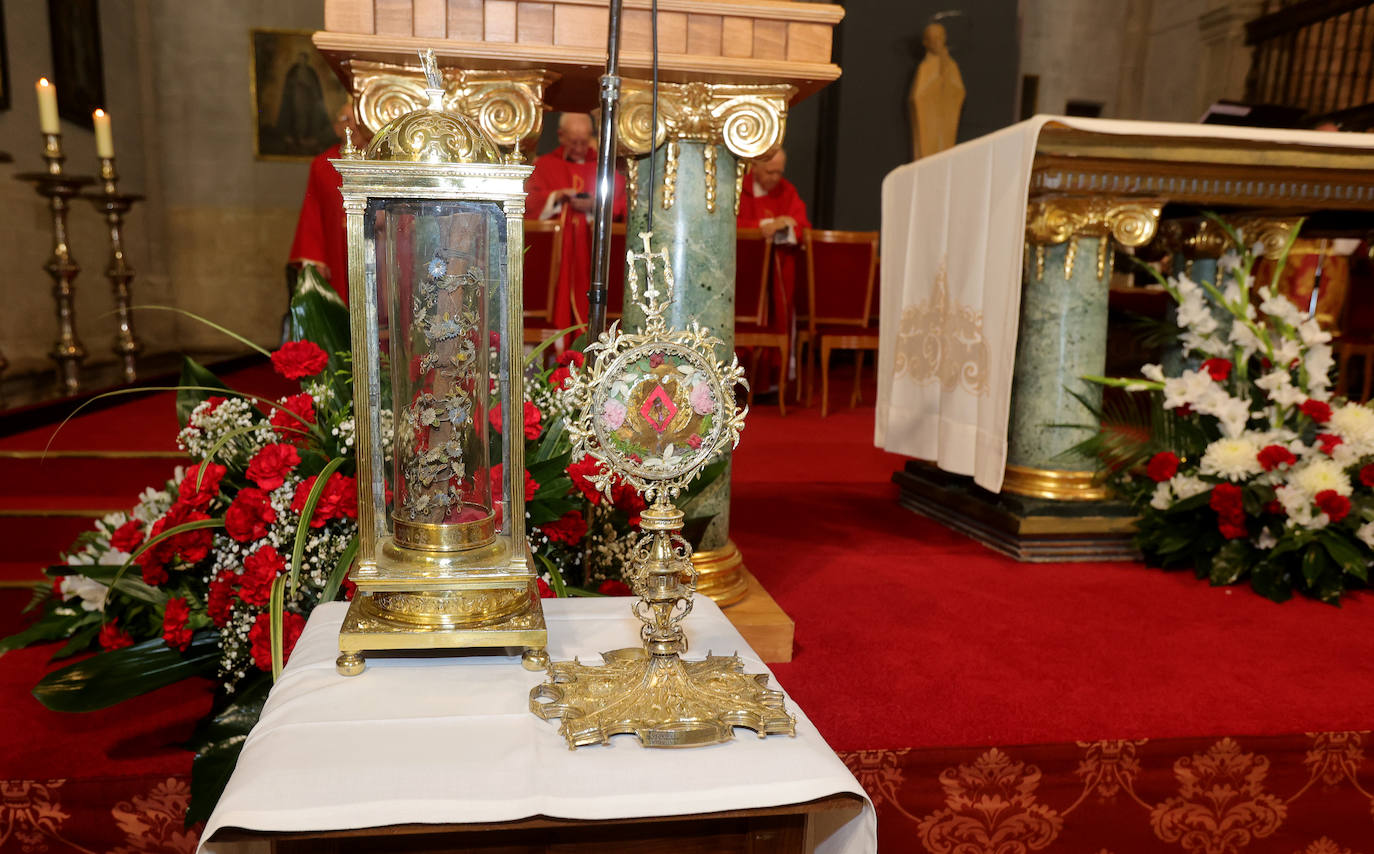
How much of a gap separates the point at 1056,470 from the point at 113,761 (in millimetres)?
2586

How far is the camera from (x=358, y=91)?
78.2 inches

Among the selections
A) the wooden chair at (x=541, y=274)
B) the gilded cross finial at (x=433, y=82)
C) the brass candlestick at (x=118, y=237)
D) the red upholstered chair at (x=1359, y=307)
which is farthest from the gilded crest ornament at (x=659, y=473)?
the red upholstered chair at (x=1359, y=307)

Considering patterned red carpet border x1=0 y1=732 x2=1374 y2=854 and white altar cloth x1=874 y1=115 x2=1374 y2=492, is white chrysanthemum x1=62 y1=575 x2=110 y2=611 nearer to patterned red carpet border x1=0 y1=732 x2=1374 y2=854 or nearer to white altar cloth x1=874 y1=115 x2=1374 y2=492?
patterned red carpet border x1=0 y1=732 x2=1374 y2=854

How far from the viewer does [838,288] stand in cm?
588

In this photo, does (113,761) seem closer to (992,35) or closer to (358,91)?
(358,91)

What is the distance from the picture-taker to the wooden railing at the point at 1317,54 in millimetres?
8055

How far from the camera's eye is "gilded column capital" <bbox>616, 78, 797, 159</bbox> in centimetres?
204

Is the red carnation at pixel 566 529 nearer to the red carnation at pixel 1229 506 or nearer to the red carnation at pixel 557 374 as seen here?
the red carnation at pixel 557 374

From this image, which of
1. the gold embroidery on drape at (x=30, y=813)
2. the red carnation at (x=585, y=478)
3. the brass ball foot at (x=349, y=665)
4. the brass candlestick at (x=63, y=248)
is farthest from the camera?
the brass candlestick at (x=63, y=248)

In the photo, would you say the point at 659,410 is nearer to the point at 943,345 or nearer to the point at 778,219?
the point at 943,345

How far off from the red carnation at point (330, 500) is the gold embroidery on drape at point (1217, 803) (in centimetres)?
161

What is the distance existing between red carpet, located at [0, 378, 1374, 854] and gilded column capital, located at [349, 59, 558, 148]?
1264 mm

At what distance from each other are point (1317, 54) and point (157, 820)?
33.1 ft

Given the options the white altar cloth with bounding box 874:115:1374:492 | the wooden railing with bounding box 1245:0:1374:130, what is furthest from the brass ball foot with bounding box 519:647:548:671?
the wooden railing with bounding box 1245:0:1374:130
